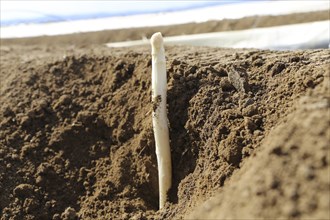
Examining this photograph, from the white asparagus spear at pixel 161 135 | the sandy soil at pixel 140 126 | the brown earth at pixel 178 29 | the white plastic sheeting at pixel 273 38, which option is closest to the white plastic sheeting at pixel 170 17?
the brown earth at pixel 178 29

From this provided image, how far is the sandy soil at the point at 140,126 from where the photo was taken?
9.21ft

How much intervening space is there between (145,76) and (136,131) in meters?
0.41

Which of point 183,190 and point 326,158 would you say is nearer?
point 326,158

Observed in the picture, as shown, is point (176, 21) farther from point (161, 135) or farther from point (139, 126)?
point (161, 135)

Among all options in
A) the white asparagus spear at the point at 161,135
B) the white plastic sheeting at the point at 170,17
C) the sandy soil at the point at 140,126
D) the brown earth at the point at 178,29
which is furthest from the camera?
the white plastic sheeting at the point at 170,17

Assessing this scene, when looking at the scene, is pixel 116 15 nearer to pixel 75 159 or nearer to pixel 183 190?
pixel 75 159

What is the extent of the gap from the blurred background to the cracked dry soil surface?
2.13 metres

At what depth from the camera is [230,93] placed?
10.7ft

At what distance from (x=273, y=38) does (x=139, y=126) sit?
3116 mm

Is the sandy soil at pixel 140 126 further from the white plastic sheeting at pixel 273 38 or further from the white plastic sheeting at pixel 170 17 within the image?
the white plastic sheeting at pixel 170 17

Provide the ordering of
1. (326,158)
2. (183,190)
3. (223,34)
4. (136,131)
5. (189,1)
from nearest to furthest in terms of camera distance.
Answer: (326,158) → (183,190) → (136,131) → (223,34) → (189,1)

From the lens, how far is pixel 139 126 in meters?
3.66

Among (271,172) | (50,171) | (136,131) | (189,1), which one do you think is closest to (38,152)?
(50,171)

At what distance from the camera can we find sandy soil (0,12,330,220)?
2.81m
